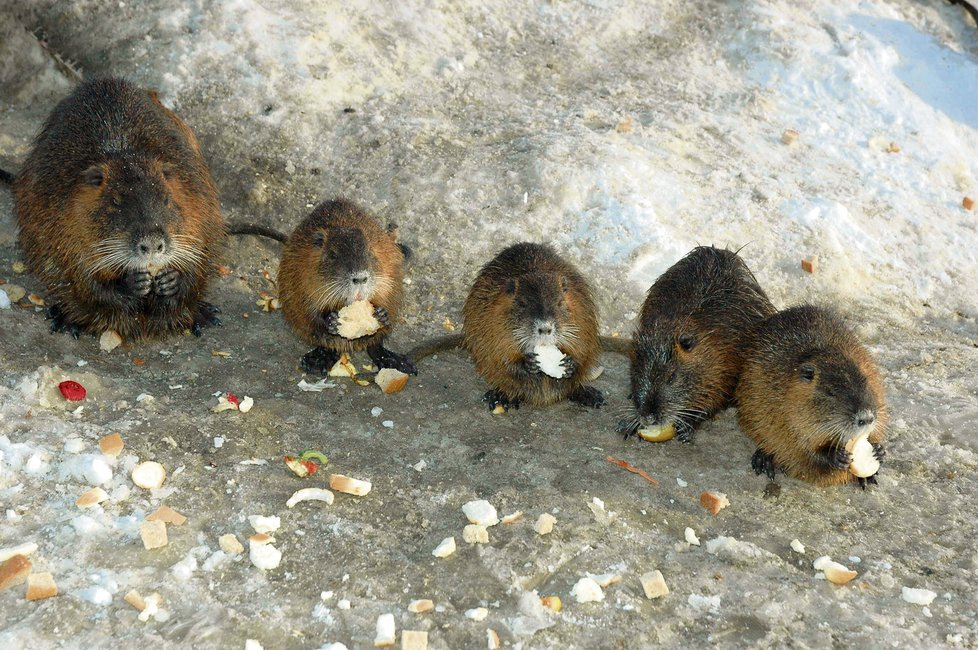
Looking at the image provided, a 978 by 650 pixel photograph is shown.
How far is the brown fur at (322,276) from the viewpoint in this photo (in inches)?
194

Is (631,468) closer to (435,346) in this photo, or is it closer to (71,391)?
(435,346)

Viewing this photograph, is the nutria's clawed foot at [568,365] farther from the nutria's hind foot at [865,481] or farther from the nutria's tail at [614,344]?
the nutria's hind foot at [865,481]

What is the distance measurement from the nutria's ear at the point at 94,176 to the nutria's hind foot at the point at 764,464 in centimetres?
351

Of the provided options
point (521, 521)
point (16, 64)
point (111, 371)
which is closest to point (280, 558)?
point (521, 521)

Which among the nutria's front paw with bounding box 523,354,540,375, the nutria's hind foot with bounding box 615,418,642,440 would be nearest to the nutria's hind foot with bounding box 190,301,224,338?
the nutria's front paw with bounding box 523,354,540,375

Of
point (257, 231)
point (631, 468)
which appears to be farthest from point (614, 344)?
point (257, 231)

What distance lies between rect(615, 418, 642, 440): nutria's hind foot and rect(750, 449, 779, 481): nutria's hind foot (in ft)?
1.88

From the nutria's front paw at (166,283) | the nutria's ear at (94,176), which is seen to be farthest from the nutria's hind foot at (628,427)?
the nutria's ear at (94,176)

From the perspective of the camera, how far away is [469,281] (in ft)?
18.4

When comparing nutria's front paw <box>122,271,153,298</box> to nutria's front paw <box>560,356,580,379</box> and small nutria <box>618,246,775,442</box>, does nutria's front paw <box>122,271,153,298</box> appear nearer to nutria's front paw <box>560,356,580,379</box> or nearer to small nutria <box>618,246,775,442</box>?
nutria's front paw <box>560,356,580,379</box>

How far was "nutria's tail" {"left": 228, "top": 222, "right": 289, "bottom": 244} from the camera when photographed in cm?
570

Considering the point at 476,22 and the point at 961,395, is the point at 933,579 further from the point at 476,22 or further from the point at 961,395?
the point at 476,22

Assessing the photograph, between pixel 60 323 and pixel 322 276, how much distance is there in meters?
1.44

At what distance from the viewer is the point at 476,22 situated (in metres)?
7.25
